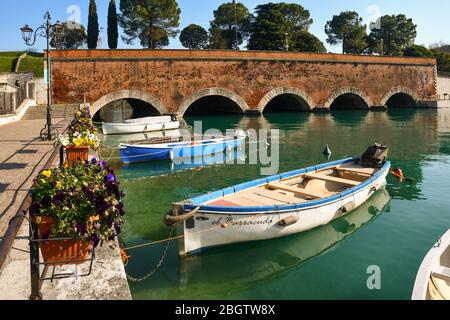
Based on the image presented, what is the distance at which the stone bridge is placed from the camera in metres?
30.9

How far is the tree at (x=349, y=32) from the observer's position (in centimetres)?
6681

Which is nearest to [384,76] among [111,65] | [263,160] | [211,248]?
A: [111,65]

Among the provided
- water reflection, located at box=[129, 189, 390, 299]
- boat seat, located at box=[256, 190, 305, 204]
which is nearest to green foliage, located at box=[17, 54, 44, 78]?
boat seat, located at box=[256, 190, 305, 204]

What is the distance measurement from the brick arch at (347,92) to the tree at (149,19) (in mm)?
A: 21615

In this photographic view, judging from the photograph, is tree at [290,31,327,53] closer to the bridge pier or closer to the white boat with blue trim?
the bridge pier

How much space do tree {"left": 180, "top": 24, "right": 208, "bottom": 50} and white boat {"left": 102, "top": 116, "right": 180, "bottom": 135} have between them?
4427 cm

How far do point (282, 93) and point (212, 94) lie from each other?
8.07 metres

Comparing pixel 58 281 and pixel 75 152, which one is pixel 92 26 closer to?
pixel 75 152

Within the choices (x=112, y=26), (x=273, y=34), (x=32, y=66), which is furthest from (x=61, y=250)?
(x=273, y=34)

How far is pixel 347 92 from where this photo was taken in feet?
141

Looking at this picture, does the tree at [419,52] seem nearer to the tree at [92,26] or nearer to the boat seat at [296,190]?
the tree at [92,26]
